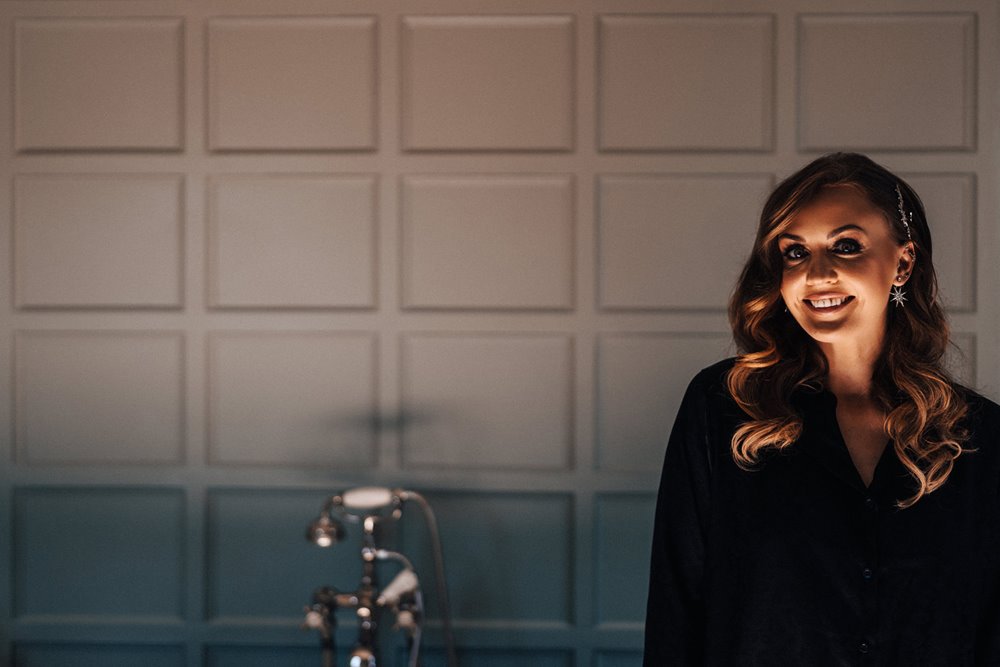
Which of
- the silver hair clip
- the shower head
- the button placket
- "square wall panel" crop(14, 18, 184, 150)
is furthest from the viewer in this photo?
"square wall panel" crop(14, 18, 184, 150)

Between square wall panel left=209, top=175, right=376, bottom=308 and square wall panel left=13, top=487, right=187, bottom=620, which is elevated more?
square wall panel left=209, top=175, right=376, bottom=308

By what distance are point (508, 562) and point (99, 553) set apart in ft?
4.02

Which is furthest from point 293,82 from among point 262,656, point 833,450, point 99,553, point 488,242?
→ point 833,450

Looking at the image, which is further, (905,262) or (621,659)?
(621,659)

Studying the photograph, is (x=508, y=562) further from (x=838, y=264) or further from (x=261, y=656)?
(x=838, y=264)

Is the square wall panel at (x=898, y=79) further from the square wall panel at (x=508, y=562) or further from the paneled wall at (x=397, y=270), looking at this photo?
the square wall panel at (x=508, y=562)

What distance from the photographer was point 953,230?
251 centimetres

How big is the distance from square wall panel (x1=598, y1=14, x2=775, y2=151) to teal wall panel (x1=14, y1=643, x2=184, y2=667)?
208cm

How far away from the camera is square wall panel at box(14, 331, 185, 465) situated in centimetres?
261

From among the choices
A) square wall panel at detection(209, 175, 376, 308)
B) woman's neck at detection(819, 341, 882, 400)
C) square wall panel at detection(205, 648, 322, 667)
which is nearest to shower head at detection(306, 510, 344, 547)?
square wall panel at detection(205, 648, 322, 667)

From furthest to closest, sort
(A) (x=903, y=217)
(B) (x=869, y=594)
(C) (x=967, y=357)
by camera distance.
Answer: (C) (x=967, y=357) < (A) (x=903, y=217) < (B) (x=869, y=594)

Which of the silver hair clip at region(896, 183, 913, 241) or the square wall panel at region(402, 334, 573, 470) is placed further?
the square wall panel at region(402, 334, 573, 470)

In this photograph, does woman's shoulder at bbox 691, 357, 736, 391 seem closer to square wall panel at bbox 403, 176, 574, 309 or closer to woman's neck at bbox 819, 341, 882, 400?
woman's neck at bbox 819, 341, 882, 400

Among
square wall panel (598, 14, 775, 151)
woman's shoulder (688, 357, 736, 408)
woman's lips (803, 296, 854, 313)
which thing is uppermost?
square wall panel (598, 14, 775, 151)
